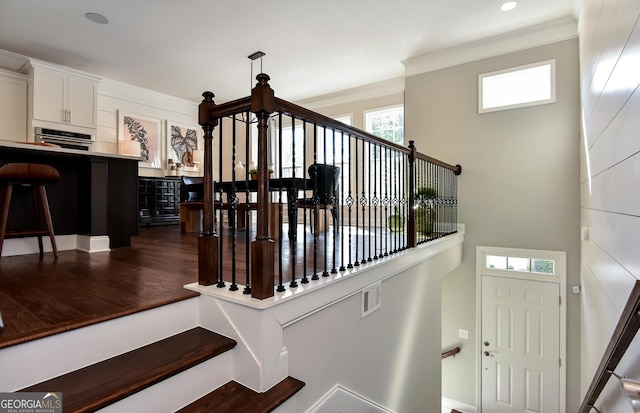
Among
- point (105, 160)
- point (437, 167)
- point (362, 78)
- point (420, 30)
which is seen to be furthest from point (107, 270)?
point (362, 78)

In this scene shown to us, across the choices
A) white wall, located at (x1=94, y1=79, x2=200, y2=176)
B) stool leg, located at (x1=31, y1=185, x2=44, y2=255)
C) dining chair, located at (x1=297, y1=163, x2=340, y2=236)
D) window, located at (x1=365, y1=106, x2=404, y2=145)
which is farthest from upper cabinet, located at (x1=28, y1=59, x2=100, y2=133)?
window, located at (x1=365, y1=106, x2=404, y2=145)

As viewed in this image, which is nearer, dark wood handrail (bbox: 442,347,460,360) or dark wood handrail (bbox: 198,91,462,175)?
dark wood handrail (bbox: 198,91,462,175)

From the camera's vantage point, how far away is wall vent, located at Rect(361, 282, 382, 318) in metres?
2.14

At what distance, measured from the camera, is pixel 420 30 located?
4.21 meters

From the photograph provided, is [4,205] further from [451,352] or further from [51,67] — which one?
[451,352]

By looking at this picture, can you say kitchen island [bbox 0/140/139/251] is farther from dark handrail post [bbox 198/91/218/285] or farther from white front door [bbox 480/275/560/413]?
white front door [bbox 480/275/560/413]

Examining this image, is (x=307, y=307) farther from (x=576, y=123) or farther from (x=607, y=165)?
(x=576, y=123)

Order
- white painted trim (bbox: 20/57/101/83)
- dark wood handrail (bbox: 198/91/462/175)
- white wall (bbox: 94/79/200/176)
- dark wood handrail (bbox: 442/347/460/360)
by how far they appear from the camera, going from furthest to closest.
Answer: white wall (bbox: 94/79/200/176)
dark wood handrail (bbox: 442/347/460/360)
white painted trim (bbox: 20/57/101/83)
dark wood handrail (bbox: 198/91/462/175)

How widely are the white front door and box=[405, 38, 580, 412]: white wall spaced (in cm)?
17

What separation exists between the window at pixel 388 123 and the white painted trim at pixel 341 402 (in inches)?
183

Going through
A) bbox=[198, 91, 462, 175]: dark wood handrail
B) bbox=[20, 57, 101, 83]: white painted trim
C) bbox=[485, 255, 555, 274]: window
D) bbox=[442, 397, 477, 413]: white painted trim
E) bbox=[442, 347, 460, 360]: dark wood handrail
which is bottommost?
bbox=[442, 397, 477, 413]: white painted trim

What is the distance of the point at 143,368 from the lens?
1.19 m

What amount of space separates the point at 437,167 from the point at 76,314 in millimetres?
3974

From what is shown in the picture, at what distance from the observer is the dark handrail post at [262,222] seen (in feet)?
4.58
